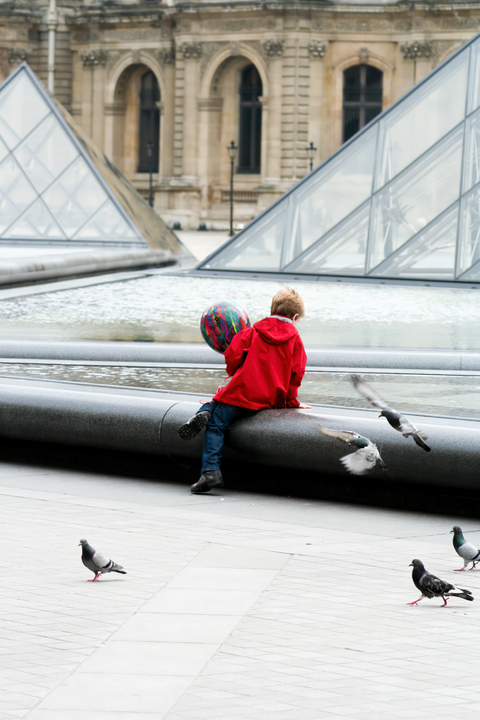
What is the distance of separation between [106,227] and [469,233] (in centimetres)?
721

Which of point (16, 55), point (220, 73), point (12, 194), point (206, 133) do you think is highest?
point (16, 55)

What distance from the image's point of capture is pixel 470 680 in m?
3.18

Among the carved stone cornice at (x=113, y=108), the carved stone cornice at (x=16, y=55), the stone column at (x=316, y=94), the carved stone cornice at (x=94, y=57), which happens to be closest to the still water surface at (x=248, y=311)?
the stone column at (x=316, y=94)

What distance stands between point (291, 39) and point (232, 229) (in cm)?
818

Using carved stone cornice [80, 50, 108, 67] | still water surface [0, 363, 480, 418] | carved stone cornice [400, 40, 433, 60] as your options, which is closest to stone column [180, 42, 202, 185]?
carved stone cornice [80, 50, 108, 67]

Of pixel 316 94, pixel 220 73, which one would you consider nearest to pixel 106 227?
pixel 316 94

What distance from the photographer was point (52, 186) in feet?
71.2

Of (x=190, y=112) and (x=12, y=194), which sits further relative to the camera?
(x=190, y=112)

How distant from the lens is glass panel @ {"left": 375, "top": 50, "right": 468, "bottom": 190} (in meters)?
18.2

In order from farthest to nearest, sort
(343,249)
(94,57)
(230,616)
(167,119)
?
(94,57)
(167,119)
(343,249)
(230,616)

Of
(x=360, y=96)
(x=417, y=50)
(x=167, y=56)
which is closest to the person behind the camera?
(x=417, y=50)

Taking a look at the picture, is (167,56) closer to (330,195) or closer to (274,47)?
(274,47)

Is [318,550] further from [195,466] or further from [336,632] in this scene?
[195,466]

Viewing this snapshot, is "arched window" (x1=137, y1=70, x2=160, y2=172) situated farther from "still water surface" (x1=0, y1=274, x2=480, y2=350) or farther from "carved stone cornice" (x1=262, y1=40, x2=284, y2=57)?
"still water surface" (x1=0, y1=274, x2=480, y2=350)
